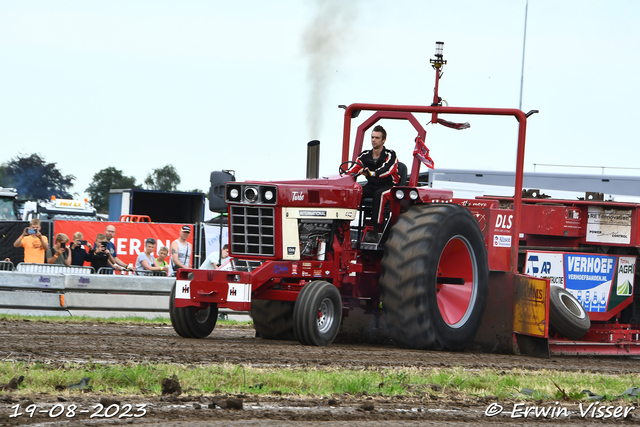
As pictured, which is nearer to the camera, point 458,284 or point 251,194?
point 251,194

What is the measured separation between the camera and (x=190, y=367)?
591 cm

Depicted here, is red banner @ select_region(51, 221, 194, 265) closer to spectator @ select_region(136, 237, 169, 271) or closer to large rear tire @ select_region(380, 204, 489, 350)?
spectator @ select_region(136, 237, 169, 271)

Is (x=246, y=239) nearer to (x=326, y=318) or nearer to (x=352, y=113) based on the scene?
(x=326, y=318)

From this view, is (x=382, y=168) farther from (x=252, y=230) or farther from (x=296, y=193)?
(x=252, y=230)

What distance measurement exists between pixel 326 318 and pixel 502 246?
2.59m

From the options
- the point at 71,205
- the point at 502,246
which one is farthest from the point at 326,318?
the point at 71,205

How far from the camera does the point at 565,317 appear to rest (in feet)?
32.4

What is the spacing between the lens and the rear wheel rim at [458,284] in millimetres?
9461

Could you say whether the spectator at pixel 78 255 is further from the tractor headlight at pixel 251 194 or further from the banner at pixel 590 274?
the banner at pixel 590 274

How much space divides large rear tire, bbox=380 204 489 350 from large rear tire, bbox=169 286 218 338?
1.77m

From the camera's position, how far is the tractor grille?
8844mm

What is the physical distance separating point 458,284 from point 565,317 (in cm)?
136

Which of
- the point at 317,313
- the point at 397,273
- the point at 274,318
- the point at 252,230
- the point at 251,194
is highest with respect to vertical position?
the point at 251,194

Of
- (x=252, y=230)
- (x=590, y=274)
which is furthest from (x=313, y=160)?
(x=590, y=274)
